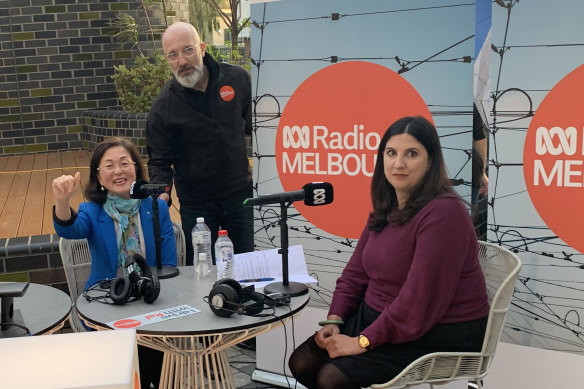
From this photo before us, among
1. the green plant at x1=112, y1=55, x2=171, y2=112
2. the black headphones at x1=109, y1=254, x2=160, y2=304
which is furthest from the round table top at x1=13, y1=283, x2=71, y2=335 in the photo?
the green plant at x1=112, y1=55, x2=171, y2=112

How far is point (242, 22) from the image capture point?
1066 centimetres

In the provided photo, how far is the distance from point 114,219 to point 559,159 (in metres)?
1.89

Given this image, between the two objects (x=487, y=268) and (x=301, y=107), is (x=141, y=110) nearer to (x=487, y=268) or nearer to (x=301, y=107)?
(x=301, y=107)

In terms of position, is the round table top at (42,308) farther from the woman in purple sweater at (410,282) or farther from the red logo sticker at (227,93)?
the red logo sticker at (227,93)

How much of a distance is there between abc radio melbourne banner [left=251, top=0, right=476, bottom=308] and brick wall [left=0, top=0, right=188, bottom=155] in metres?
6.39

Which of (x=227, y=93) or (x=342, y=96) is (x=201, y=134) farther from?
(x=342, y=96)

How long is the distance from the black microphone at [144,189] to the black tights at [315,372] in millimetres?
852

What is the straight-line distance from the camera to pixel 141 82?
331 inches

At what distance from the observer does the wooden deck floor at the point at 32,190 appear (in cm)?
515

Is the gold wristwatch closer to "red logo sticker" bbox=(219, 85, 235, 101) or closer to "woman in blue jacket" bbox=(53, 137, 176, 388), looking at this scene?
"woman in blue jacket" bbox=(53, 137, 176, 388)

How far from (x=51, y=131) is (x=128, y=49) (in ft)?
5.03

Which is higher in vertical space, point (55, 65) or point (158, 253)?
point (55, 65)

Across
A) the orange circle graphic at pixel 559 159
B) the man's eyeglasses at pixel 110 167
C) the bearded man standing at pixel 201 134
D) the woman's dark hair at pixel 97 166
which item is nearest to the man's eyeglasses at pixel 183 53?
the bearded man standing at pixel 201 134

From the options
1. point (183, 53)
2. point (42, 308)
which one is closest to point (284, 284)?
point (42, 308)
